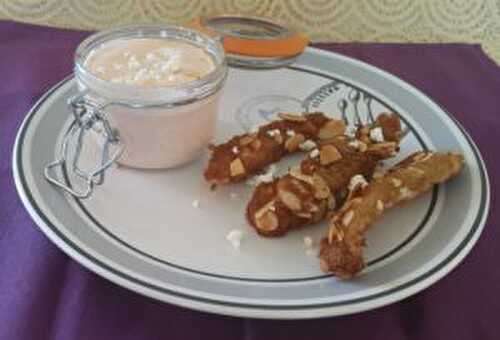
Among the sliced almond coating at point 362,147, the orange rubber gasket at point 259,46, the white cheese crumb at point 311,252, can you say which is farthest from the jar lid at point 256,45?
the white cheese crumb at point 311,252

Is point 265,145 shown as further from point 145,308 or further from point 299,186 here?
point 145,308

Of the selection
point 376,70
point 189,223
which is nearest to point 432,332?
point 189,223

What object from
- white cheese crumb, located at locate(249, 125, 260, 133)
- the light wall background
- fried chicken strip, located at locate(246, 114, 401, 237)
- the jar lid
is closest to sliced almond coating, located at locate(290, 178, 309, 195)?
fried chicken strip, located at locate(246, 114, 401, 237)

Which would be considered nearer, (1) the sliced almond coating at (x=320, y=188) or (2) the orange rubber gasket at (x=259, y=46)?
(1) the sliced almond coating at (x=320, y=188)

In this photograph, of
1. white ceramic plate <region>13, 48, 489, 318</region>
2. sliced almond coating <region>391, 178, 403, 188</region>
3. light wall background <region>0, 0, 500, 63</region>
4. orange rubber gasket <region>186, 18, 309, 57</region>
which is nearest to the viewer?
white ceramic plate <region>13, 48, 489, 318</region>

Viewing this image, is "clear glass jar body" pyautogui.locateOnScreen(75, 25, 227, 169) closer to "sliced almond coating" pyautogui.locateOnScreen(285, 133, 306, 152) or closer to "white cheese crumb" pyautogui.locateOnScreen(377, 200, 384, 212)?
"sliced almond coating" pyautogui.locateOnScreen(285, 133, 306, 152)

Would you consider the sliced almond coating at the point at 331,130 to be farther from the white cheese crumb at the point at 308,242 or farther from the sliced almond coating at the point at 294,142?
the white cheese crumb at the point at 308,242

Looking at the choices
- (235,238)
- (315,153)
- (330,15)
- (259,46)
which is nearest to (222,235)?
(235,238)
